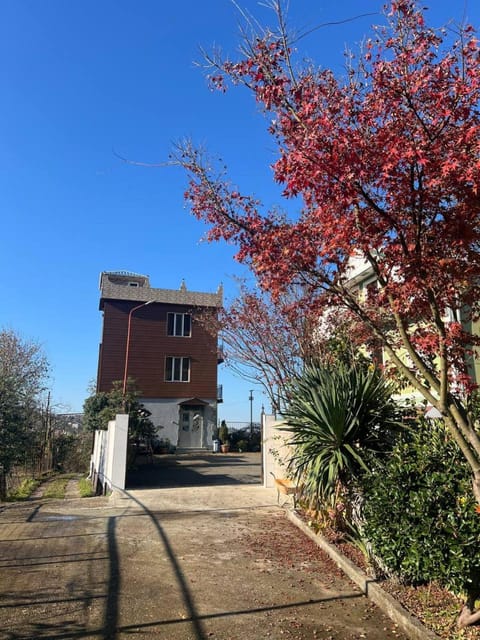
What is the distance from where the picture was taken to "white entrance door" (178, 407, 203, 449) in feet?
91.5

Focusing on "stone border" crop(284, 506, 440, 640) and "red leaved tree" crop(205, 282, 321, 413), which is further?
"red leaved tree" crop(205, 282, 321, 413)

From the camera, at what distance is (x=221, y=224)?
5227 millimetres

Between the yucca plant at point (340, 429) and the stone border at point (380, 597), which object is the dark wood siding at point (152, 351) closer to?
the yucca plant at point (340, 429)

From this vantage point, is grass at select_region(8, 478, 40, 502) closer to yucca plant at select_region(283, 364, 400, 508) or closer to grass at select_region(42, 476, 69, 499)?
grass at select_region(42, 476, 69, 499)

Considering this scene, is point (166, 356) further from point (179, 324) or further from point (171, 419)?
point (171, 419)

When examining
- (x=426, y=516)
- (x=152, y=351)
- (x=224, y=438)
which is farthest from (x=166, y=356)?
(x=426, y=516)

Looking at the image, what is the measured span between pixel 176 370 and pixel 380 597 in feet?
82.6

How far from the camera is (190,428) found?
28219mm

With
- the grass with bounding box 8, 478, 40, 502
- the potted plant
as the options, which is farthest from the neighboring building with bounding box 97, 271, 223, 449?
the grass with bounding box 8, 478, 40, 502

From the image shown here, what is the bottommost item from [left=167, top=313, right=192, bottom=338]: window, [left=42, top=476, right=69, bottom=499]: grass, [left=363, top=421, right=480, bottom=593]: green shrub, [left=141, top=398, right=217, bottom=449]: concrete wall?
[left=42, top=476, right=69, bottom=499]: grass

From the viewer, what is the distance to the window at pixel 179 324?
29.7 m

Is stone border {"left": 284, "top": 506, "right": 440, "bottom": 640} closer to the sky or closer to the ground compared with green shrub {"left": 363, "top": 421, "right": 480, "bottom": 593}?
closer to the ground

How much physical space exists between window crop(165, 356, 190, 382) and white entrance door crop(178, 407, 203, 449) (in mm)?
1839

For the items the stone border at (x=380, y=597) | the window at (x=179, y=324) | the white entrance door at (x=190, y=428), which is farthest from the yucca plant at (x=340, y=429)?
the window at (x=179, y=324)
